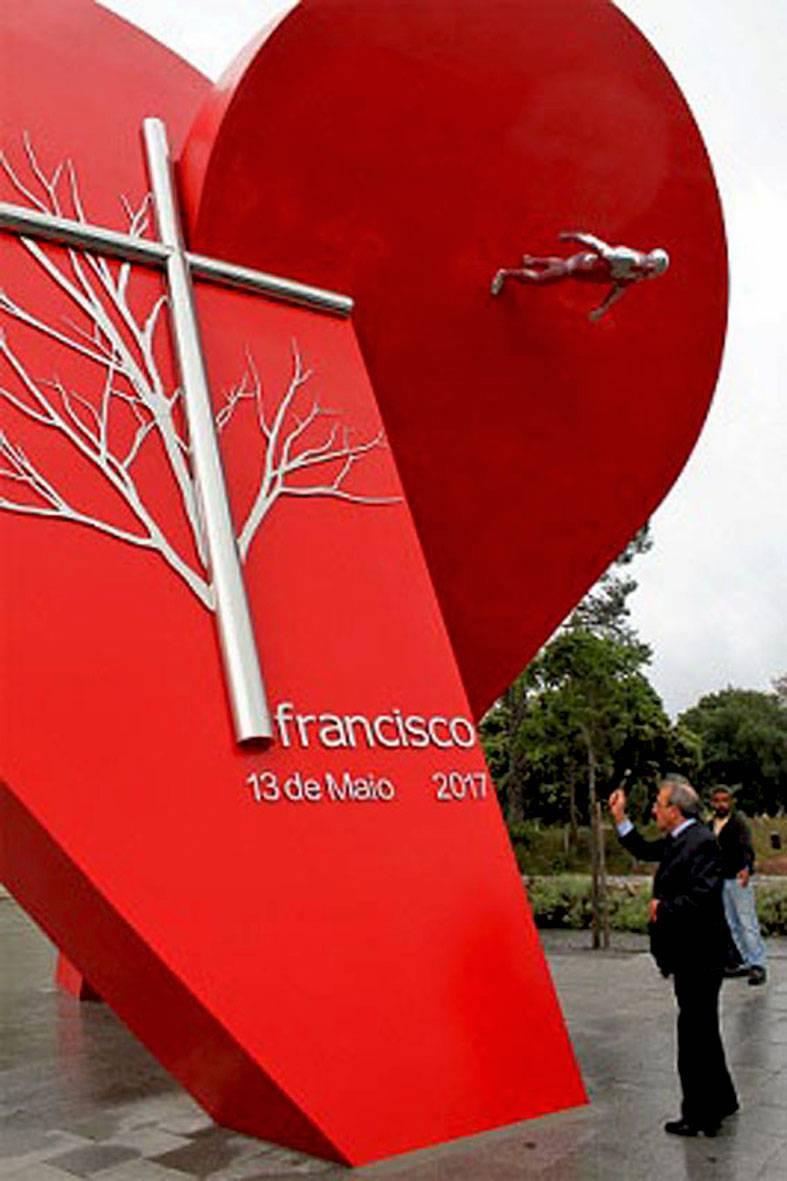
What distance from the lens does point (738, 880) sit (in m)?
10.1

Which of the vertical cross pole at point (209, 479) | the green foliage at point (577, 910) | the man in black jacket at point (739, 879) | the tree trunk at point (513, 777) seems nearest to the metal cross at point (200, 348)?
the vertical cross pole at point (209, 479)

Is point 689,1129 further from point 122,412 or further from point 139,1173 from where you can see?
point 122,412

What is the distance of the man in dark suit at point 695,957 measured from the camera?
5.62 metres

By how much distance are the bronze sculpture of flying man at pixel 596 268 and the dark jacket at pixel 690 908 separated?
11.9ft

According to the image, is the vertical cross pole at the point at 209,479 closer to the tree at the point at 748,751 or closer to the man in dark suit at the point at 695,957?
the man in dark suit at the point at 695,957

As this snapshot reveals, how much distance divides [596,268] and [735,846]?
489cm

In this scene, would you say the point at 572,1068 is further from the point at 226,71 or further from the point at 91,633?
the point at 226,71

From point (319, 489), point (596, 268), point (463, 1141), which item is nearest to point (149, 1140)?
point (463, 1141)

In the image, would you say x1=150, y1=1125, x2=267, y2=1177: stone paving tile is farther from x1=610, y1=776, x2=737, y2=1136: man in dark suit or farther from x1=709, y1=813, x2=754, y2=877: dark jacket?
x1=709, y1=813, x2=754, y2=877: dark jacket

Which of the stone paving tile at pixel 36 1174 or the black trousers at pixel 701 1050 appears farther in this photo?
the black trousers at pixel 701 1050

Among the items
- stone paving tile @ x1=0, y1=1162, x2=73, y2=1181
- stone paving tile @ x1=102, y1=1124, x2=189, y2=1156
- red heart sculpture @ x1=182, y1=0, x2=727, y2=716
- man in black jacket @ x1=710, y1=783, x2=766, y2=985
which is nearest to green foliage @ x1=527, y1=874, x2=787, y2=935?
man in black jacket @ x1=710, y1=783, x2=766, y2=985

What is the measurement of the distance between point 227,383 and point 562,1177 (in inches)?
168

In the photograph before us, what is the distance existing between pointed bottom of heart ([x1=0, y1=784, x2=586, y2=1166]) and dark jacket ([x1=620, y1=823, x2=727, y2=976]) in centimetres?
94

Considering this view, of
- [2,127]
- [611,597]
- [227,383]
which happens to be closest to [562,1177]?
[227,383]
